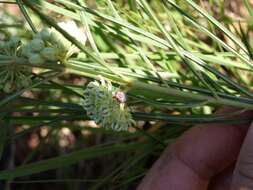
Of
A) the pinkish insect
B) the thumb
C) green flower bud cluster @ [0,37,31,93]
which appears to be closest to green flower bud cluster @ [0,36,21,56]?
green flower bud cluster @ [0,37,31,93]

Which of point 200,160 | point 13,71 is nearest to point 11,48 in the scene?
point 13,71

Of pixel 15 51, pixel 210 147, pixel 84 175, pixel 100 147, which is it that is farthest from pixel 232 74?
pixel 15 51

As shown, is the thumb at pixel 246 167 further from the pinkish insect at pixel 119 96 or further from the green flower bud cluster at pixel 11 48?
the green flower bud cluster at pixel 11 48

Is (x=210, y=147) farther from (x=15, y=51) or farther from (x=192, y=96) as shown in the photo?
(x=15, y=51)

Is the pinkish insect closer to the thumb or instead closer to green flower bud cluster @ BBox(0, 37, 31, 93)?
green flower bud cluster @ BBox(0, 37, 31, 93)

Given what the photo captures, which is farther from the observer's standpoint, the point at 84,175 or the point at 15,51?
the point at 84,175

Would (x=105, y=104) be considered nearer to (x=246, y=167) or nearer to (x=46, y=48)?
(x=46, y=48)
